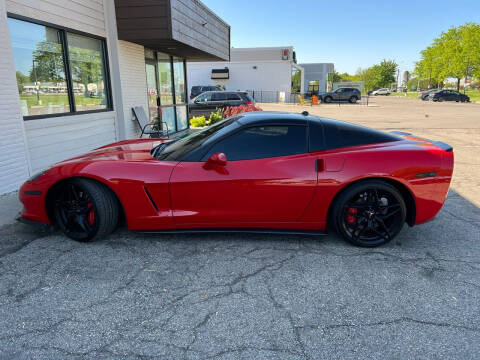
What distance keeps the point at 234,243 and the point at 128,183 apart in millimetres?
1223

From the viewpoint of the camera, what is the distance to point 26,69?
581 cm

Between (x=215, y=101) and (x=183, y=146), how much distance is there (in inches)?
555

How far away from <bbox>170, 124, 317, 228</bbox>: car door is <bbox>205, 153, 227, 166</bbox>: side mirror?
36mm

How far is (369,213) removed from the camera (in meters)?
3.45

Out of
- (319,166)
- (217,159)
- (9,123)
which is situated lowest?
(319,166)

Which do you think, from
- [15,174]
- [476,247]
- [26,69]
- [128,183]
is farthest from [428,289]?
[26,69]

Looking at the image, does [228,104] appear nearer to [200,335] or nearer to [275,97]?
[200,335]

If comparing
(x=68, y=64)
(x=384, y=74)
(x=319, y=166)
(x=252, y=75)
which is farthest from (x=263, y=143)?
(x=384, y=74)

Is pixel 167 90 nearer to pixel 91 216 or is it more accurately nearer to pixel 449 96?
pixel 91 216

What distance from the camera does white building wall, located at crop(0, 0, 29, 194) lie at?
196 inches

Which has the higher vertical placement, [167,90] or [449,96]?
[167,90]

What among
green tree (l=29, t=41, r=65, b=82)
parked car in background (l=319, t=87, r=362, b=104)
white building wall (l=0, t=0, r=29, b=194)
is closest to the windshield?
white building wall (l=0, t=0, r=29, b=194)

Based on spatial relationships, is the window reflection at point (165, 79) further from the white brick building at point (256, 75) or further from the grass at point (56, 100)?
the white brick building at point (256, 75)

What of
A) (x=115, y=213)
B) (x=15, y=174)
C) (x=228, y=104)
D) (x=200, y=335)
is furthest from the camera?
(x=228, y=104)
